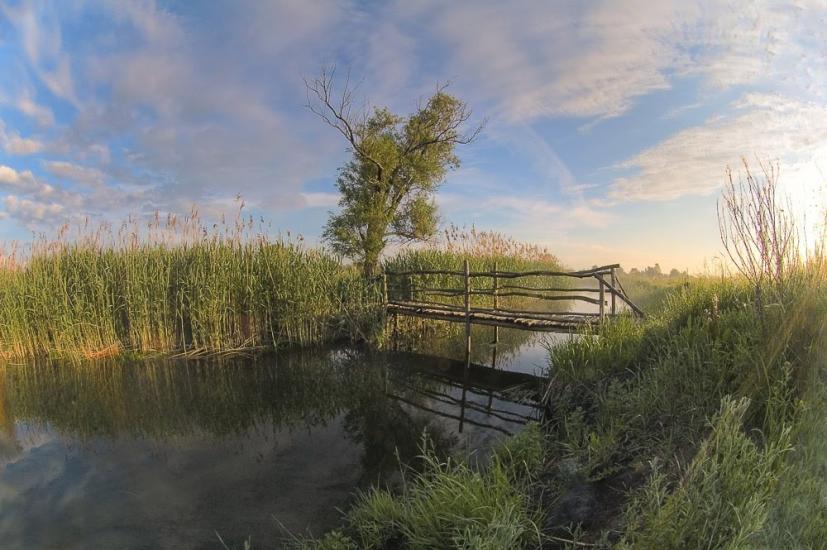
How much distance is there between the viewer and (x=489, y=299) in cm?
1468

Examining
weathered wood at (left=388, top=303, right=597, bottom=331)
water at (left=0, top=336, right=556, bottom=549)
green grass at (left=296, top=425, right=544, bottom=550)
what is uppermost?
weathered wood at (left=388, top=303, right=597, bottom=331)

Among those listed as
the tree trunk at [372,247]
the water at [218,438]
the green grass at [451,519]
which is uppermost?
the tree trunk at [372,247]

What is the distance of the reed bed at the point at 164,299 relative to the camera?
959cm

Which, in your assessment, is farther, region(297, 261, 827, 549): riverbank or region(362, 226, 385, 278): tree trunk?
region(362, 226, 385, 278): tree trunk

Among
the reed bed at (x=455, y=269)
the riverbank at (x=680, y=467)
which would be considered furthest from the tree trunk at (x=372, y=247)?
the riverbank at (x=680, y=467)

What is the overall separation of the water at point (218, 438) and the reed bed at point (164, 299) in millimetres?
810

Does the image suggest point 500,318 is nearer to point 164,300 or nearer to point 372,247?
point 372,247

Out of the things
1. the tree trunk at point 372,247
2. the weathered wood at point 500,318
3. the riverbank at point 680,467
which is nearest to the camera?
the riverbank at point 680,467

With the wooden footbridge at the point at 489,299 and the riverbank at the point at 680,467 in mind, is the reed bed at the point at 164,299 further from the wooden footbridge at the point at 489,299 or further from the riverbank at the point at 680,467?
the riverbank at the point at 680,467

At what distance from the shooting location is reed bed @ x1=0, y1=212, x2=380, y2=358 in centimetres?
959

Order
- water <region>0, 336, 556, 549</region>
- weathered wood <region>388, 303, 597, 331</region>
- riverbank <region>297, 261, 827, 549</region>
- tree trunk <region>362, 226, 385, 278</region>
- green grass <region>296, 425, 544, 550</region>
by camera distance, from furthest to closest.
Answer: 1. tree trunk <region>362, 226, 385, 278</region>
2. weathered wood <region>388, 303, 597, 331</region>
3. water <region>0, 336, 556, 549</region>
4. green grass <region>296, 425, 544, 550</region>
5. riverbank <region>297, 261, 827, 549</region>

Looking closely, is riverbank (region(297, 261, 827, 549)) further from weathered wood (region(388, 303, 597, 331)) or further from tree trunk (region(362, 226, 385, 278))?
tree trunk (region(362, 226, 385, 278))

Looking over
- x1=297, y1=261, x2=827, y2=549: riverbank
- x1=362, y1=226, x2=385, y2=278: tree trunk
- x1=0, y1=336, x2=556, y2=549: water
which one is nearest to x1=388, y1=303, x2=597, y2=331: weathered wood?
x1=0, y1=336, x2=556, y2=549: water

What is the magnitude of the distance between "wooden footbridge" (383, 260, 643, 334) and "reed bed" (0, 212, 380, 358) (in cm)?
191
